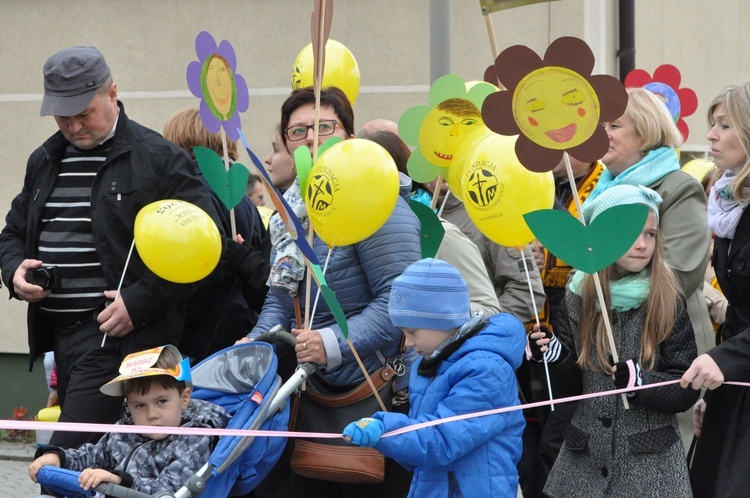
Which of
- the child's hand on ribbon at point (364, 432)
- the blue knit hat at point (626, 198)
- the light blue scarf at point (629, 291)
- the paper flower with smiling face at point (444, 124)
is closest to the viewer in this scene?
the child's hand on ribbon at point (364, 432)

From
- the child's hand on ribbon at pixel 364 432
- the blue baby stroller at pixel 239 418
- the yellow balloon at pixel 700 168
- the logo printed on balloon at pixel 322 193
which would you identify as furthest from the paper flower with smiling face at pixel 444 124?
the yellow balloon at pixel 700 168

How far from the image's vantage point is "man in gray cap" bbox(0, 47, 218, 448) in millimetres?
4738

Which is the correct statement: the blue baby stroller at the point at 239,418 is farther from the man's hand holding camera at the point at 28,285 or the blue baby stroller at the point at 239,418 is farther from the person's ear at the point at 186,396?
the man's hand holding camera at the point at 28,285

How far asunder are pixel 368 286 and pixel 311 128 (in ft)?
2.34

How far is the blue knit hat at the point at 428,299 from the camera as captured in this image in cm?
404

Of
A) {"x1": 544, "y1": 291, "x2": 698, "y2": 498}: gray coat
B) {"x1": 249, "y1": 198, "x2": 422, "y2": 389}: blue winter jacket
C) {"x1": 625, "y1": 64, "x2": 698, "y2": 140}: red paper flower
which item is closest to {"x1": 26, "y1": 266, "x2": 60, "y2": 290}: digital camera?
{"x1": 249, "y1": 198, "x2": 422, "y2": 389}: blue winter jacket

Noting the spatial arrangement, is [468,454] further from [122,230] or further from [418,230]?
[122,230]

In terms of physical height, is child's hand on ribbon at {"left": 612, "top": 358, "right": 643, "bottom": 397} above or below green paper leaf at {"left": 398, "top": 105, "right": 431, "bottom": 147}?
below

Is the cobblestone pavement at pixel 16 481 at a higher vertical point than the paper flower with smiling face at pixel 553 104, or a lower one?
lower

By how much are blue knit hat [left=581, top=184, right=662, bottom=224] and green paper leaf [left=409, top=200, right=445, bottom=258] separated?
2.04 ft

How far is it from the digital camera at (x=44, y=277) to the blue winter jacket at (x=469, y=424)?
159cm

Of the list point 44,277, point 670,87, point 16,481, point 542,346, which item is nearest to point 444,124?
point 542,346

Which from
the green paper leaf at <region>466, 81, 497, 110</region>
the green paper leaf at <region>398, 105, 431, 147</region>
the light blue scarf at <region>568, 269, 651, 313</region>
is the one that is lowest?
the light blue scarf at <region>568, 269, 651, 313</region>

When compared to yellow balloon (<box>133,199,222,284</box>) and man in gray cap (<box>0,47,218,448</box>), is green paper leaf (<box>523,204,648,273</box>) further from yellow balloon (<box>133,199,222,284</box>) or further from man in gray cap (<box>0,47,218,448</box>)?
man in gray cap (<box>0,47,218,448</box>)
